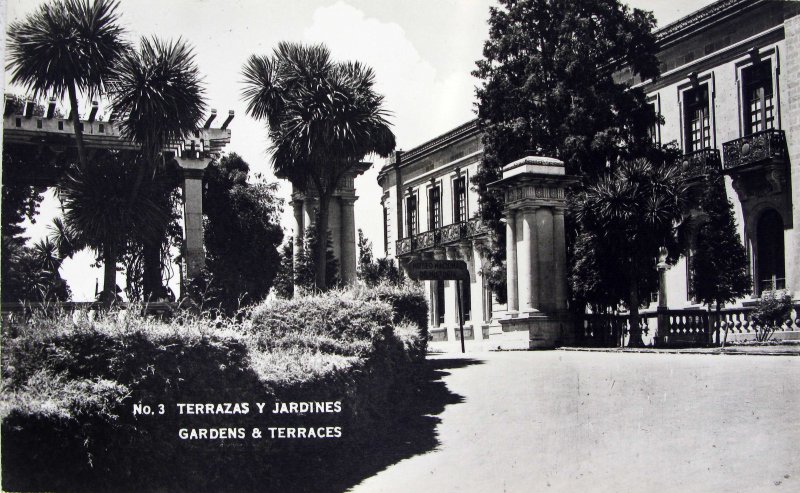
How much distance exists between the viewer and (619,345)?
768 inches

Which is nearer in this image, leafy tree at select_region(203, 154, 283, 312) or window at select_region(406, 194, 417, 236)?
leafy tree at select_region(203, 154, 283, 312)

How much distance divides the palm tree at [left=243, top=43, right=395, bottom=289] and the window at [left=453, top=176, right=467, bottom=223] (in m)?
22.3

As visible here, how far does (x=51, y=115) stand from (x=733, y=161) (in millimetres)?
18568

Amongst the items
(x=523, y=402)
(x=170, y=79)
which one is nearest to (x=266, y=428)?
(x=523, y=402)

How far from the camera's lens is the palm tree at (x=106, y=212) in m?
15.8

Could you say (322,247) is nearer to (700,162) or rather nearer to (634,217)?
(634,217)

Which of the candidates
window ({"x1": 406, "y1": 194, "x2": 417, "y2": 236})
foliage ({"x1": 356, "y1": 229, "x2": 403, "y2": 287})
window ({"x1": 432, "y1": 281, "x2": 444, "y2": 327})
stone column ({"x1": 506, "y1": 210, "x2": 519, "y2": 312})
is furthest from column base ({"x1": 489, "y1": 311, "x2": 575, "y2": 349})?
window ({"x1": 406, "y1": 194, "x2": 417, "y2": 236})

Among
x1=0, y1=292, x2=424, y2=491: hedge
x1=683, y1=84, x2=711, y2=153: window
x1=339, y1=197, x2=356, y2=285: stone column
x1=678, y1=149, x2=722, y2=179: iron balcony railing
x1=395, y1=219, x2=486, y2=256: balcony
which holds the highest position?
x1=683, y1=84, x2=711, y2=153: window

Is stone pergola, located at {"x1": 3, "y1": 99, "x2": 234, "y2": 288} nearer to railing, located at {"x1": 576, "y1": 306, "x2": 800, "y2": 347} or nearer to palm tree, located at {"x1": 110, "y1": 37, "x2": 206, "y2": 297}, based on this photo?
palm tree, located at {"x1": 110, "y1": 37, "x2": 206, "y2": 297}

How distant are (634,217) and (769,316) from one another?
12.3 ft

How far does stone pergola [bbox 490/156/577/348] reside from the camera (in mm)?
18844

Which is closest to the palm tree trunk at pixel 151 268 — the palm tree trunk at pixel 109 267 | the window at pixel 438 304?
the palm tree trunk at pixel 109 267

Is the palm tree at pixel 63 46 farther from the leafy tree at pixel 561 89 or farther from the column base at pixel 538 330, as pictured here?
the leafy tree at pixel 561 89

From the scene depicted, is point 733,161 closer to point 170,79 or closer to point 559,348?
point 559,348
